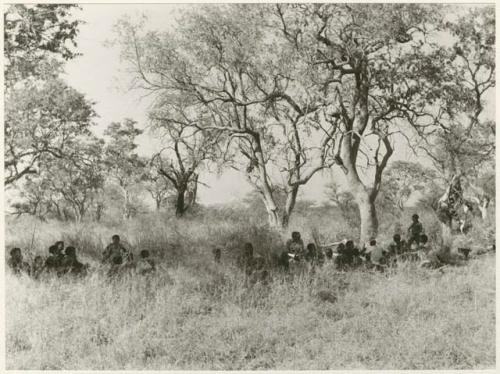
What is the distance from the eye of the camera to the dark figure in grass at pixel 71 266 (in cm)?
880

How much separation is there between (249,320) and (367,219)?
584 centimetres

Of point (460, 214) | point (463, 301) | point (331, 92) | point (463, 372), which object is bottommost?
point (463, 372)

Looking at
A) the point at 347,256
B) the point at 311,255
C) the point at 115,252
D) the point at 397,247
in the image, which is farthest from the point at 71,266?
the point at 397,247

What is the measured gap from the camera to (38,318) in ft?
24.0

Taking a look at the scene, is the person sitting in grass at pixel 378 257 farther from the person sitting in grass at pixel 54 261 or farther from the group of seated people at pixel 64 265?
the person sitting in grass at pixel 54 261

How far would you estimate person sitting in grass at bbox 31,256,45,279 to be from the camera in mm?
8664

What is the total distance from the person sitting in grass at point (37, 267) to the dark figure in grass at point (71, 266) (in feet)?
1.17

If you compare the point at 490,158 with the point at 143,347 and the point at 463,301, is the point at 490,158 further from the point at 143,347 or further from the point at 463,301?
the point at 143,347

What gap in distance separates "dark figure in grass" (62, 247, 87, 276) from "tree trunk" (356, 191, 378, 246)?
629 cm

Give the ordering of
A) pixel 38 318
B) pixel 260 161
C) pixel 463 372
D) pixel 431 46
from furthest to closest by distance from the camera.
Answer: pixel 260 161
pixel 431 46
pixel 38 318
pixel 463 372

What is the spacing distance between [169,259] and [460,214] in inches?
295

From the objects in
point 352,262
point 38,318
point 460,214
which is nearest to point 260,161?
point 460,214

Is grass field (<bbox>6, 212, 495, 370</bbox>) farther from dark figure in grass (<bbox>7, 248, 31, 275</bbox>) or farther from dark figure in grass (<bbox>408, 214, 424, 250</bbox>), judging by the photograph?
dark figure in grass (<bbox>408, 214, 424, 250</bbox>)

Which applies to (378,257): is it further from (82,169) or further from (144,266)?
(82,169)
